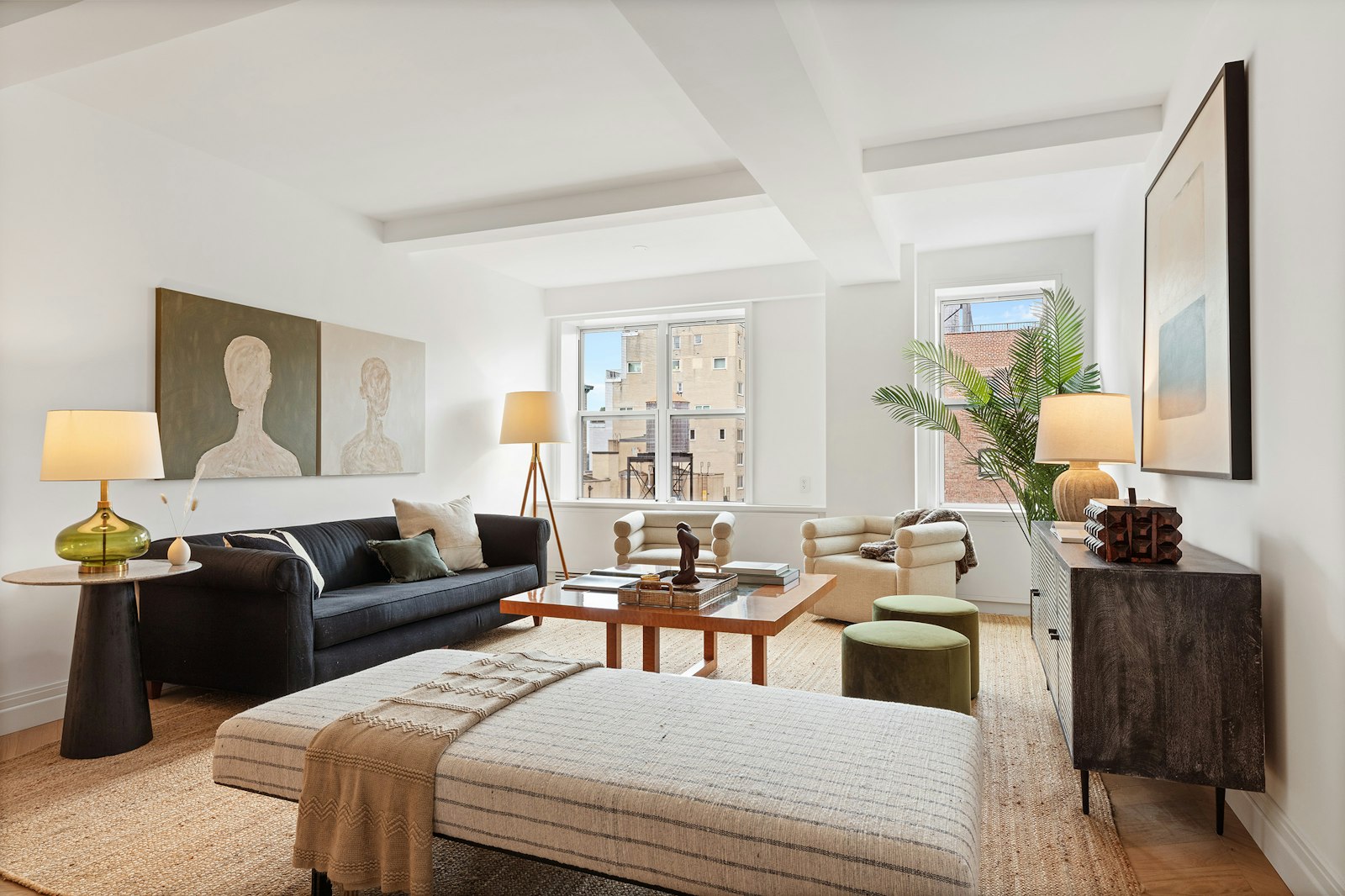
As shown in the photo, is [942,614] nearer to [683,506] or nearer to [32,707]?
[683,506]

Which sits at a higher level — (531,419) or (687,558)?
(531,419)

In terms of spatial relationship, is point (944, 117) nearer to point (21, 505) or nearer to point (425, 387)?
point (425, 387)

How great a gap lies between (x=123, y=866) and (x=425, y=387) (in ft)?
12.2

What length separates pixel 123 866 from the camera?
200cm

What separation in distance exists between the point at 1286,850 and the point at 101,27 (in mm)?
4093

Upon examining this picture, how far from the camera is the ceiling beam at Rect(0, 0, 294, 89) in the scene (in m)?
2.29

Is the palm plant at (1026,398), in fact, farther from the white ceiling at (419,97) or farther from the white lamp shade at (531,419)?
the white lamp shade at (531,419)

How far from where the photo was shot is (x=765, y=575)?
3500 millimetres

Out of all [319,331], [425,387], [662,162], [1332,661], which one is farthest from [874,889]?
[425,387]

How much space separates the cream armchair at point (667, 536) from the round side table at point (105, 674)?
3.12m

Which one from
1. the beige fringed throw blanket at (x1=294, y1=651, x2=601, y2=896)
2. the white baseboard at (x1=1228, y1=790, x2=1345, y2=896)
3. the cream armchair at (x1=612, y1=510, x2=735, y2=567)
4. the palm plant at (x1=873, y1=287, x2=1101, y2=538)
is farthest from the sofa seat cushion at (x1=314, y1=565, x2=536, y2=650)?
the white baseboard at (x1=1228, y1=790, x2=1345, y2=896)

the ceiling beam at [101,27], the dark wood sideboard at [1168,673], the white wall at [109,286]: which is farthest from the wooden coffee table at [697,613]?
the ceiling beam at [101,27]

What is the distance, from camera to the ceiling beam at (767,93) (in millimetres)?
2242

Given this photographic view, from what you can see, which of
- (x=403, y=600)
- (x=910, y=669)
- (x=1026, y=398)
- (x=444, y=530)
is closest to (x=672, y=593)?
(x=910, y=669)
